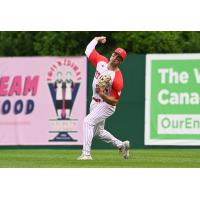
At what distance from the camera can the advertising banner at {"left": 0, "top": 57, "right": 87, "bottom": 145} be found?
24016mm

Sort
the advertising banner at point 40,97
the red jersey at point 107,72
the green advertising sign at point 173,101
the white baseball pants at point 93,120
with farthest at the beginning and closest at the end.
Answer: the advertising banner at point 40,97 → the green advertising sign at point 173,101 → the white baseball pants at point 93,120 → the red jersey at point 107,72

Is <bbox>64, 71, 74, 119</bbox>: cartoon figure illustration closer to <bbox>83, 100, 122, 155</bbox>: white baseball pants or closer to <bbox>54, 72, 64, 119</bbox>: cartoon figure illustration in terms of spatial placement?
<bbox>54, 72, 64, 119</bbox>: cartoon figure illustration

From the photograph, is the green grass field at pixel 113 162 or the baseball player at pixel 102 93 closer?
the green grass field at pixel 113 162

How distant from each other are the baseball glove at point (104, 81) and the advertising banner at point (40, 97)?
277 inches

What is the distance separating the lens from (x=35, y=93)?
2414 cm

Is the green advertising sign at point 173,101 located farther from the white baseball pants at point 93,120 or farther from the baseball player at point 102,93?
the white baseball pants at point 93,120

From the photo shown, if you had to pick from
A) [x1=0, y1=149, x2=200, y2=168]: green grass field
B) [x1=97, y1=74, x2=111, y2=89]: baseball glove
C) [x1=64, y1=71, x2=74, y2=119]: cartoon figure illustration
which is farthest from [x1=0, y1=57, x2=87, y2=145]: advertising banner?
[x1=97, y1=74, x2=111, y2=89]: baseball glove

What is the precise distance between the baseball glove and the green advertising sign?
6.76 meters

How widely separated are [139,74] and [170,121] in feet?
4.71

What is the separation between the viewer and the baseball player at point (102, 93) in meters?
16.9

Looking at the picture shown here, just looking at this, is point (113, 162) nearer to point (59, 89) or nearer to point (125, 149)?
point (125, 149)

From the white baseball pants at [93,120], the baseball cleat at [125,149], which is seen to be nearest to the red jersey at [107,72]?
the white baseball pants at [93,120]
